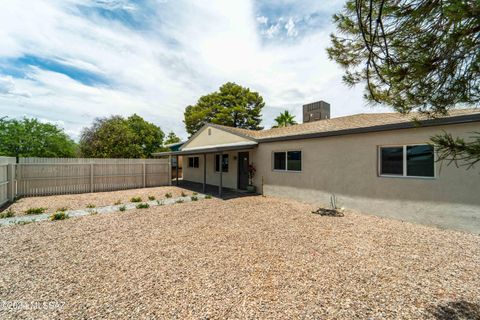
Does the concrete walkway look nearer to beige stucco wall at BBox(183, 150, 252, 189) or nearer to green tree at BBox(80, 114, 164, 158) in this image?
beige stucco wall at BBox(183, 150, 252, 189)

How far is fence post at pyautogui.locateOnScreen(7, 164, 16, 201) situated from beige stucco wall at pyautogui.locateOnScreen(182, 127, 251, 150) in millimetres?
10063

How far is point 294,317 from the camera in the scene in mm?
2395

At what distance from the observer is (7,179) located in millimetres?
8875

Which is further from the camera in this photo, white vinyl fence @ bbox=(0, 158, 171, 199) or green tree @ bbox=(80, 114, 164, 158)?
green tree @ bbox=(80, 114, 164, 158)

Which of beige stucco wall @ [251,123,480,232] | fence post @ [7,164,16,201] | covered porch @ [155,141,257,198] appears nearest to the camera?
beige stucco wall @ [251,123,480,232]

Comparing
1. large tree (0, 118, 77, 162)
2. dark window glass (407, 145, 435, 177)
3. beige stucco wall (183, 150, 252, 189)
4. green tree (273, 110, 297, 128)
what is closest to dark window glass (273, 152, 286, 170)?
beige stucco wall (183, 150, 252, 189)

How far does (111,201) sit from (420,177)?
11.8 meters

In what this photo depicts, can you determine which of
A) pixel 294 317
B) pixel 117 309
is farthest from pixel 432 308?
pixel 117 309

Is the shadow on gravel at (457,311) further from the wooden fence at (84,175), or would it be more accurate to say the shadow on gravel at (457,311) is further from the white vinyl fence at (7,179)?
the wooden fence at (84,175)

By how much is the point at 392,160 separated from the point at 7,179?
1503cm

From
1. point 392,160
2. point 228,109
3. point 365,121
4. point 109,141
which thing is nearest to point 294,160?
point 365,121

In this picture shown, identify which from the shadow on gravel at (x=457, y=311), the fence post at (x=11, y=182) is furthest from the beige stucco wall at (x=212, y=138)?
the shadow on gravel at (x=457, y=311)

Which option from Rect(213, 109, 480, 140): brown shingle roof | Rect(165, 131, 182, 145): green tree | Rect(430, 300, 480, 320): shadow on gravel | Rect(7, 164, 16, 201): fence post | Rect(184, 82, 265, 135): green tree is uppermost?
Rect(184, 82, 265, 135): green tree

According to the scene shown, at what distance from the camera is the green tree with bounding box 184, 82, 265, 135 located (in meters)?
29.0
